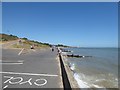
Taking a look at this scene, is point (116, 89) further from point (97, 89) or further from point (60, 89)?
point (60, 89)

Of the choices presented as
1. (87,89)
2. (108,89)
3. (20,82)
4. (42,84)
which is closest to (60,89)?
(42,84)

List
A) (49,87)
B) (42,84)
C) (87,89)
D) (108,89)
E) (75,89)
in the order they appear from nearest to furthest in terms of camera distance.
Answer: (75,89)
(49,87)
(42,84)
(87,89)
(108,89)

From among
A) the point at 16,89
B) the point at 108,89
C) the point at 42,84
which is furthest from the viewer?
the point at 108,89

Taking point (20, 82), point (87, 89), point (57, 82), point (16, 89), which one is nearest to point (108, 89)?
point (87, 89)

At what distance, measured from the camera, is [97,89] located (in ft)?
62.6

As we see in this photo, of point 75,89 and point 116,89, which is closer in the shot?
point 75,89

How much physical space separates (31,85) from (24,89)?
0.94 metres

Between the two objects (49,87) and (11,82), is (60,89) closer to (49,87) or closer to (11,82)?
(49,87)

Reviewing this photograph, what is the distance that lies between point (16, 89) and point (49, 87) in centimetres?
155

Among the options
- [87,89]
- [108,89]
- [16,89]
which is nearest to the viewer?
[16,89]

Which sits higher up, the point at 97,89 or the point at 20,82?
the point at 20,82

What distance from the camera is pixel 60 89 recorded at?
1048cm

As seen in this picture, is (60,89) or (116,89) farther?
(116,89)

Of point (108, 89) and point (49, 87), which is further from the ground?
point (49, 87)
